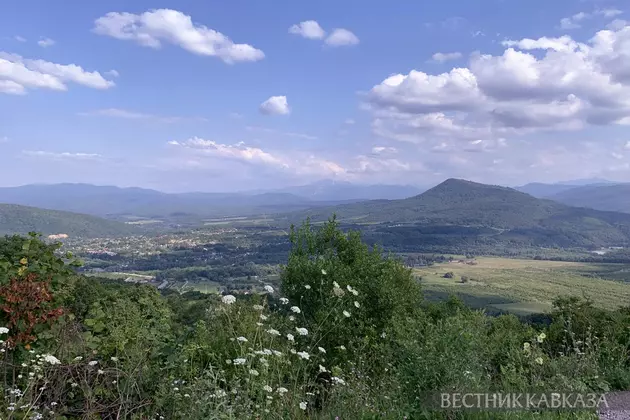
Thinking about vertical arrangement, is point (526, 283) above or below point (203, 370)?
below

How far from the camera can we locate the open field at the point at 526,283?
98525 millimetres

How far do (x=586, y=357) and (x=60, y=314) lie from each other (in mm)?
7068

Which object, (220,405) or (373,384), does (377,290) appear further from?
(220,405)

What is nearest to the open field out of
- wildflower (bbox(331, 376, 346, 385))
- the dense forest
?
the dense forest

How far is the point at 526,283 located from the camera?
425 ft

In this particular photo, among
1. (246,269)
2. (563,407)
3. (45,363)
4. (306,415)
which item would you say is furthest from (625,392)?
(246,269)

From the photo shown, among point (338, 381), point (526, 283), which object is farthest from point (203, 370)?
point (526, 283)

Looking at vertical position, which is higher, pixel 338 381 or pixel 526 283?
pixel 338 381

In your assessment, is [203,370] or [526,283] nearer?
[203,370]

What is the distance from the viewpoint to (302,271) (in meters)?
15.8

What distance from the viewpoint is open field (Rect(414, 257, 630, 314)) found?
323 feet

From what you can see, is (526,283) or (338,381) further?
(526,283)

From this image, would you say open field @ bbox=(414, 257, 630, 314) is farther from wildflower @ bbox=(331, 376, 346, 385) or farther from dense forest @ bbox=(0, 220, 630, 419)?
wildflower @ bbox=(331, 376, 346, 385)

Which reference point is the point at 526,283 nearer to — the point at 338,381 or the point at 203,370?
the point at 338,381
